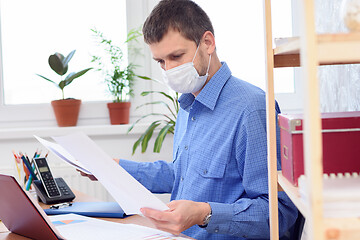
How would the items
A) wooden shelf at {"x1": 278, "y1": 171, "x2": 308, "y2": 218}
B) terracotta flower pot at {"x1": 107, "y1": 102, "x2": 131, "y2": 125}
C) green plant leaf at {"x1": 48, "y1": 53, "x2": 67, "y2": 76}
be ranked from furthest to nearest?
1. terracotta flower pot at {"x1": 107, "y1": 102, "x2": 131, "y2": 125}
2. green plant leaf at {"x1": 48, "y1": 53, "x2": 67, "y2": 76}
3. wooden shelf at {"x1": 278, "y1": 171, "x2": 308, "y2": 218}

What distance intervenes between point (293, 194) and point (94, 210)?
89cm

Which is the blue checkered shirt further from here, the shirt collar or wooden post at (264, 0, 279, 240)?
wooden post at (264, 0, 279, 240)

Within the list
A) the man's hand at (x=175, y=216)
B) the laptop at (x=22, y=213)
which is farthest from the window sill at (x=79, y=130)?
the man's hand at (x=175, y=216)

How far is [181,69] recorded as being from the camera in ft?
5.08

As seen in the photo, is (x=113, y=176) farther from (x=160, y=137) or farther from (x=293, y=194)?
(x=160, y=137)

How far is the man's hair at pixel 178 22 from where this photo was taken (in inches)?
61.0

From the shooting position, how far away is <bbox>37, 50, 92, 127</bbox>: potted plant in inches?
105

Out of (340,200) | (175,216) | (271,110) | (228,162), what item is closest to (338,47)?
(340,200)

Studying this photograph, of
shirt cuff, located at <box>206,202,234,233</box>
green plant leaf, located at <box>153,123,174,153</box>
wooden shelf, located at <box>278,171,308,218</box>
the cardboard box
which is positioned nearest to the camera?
wooden shelf, located at <box>278,171,308,218</box>

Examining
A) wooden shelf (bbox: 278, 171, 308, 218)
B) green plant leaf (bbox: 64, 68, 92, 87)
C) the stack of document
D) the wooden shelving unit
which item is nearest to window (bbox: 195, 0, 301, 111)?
green plant leaf (bbox: 64, 68, 92, 87)

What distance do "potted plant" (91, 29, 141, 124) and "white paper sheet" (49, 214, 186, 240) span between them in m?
1.35

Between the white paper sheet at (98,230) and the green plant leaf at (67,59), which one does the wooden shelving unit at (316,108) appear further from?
the green plant leaf at (67,59)

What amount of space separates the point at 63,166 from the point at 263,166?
156 centimetres

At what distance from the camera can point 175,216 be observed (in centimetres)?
118
